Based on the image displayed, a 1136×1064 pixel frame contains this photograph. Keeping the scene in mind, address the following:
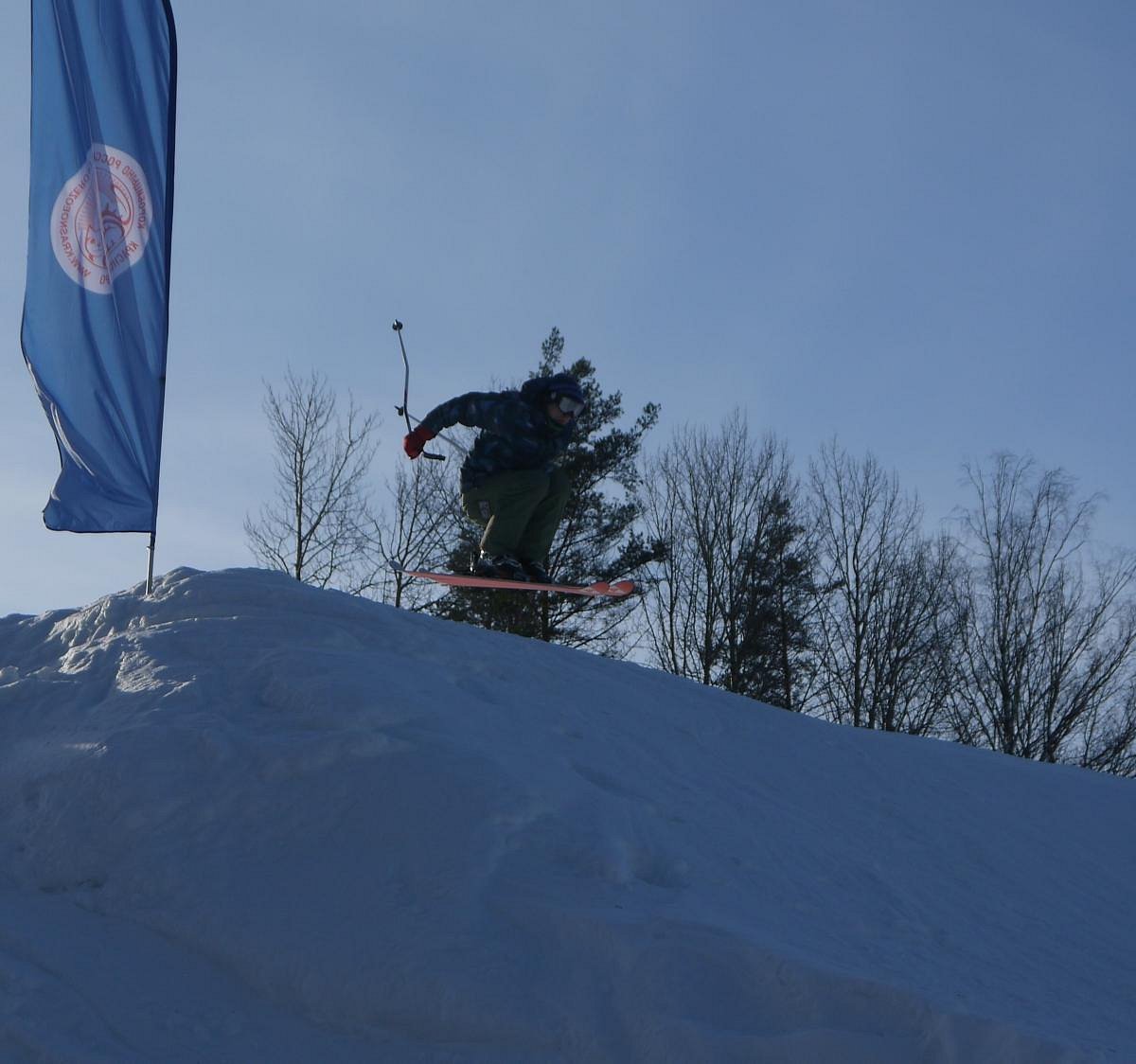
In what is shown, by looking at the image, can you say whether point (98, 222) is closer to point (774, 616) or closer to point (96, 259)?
point (96, 259)

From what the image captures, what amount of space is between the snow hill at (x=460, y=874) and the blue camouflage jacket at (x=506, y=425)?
2.80 metres

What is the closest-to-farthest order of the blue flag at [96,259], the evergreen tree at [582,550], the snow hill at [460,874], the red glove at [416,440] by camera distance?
the snow hill at [460,874]
the blue flag at [96,259]
the red glove at [416,440]
the evergreen tree at [582,550]

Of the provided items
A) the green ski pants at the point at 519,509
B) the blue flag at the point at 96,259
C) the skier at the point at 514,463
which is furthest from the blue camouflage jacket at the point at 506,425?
the blue flag at the point at 96,259

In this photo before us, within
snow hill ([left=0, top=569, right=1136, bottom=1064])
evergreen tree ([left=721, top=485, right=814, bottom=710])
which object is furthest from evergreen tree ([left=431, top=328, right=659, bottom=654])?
snow hill ([left=0, top=569, right=1136, bottom=1064])

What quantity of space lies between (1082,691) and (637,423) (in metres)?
11.5

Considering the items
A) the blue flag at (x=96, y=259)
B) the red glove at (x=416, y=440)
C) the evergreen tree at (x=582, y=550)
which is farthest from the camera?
the evergreen tree at (x=582, y=550)

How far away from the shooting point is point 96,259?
5.50m

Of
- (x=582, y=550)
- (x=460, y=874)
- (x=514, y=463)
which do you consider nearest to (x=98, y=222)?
(x=514, y=463)

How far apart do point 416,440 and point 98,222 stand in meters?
2.91

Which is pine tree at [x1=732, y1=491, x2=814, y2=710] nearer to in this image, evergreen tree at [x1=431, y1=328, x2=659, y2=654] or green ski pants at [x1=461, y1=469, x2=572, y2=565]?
evergreen tree at [x1=431, y1=328, x2=659, y2=654]

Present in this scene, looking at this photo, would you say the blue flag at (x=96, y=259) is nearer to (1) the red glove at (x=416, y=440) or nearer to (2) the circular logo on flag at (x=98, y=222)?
(2) the circular logo on flag at (x=98, y=222)

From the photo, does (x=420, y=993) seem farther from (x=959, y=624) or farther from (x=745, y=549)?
(x=959, y=624)

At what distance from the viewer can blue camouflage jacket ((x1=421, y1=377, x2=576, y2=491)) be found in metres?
8.02

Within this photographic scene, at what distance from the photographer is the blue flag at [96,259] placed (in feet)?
18.0
